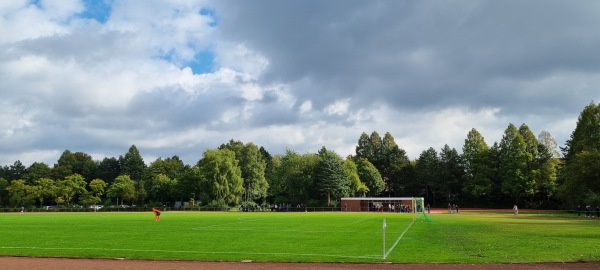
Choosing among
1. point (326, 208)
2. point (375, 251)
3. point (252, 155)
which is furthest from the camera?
point (252, 155)

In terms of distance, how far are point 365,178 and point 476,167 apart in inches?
1027

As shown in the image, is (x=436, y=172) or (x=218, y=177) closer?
(x=218, y=177)

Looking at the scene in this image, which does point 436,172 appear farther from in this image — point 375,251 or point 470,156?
point 375,251

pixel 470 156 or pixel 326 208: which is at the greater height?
pixel 470 156

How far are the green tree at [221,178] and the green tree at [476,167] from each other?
49.4 metres

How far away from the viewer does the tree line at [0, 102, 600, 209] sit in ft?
304

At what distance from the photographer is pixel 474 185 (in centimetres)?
10175

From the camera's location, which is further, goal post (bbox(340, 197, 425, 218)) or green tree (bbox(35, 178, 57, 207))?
green tree (bbox(35, 178, 57, 207))

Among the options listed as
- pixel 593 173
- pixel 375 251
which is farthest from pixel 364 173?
pixel 375 251

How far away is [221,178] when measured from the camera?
98375 millimetres

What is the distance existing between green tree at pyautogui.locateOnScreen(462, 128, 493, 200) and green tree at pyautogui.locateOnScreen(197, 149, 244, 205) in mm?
49435

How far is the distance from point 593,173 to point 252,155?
240ft

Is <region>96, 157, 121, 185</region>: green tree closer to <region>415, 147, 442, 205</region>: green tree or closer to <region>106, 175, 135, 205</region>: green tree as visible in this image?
<region>106, 175, 135, 205</region>: green tree

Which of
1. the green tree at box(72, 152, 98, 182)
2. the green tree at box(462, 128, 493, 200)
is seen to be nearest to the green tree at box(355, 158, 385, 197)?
the green tree at box(462, 128, 493, 200)
